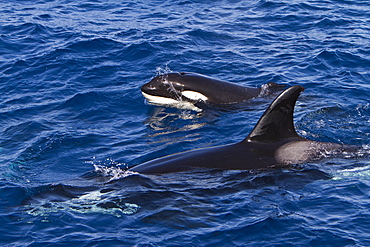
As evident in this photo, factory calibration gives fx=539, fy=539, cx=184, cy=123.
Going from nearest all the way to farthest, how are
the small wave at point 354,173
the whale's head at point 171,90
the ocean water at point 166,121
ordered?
the ocean water at point 166,121 < the small wave at point 354,173 < the whale's head at point 171,90

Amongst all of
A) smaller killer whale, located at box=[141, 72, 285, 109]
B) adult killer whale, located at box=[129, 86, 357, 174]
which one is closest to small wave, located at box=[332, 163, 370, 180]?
adult killer whale, located at box=[129, 86, 357, 174]

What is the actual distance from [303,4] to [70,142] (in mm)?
18480

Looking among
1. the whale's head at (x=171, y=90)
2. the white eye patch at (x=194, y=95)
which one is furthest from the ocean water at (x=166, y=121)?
the white eye patch at (x=194, y=95)

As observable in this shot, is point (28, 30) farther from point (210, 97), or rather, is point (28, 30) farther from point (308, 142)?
point (308, 142)

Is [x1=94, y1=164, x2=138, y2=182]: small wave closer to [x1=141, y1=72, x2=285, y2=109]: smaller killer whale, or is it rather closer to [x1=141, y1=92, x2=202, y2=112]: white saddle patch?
[x1=141, y1=92, x2=202, y2=112]: white saddle patch

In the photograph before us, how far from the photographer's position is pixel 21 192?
41.8 ft

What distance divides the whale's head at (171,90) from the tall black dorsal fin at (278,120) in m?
5.96

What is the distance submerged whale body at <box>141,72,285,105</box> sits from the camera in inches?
716

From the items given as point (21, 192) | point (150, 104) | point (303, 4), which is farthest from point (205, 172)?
point (303, 4)

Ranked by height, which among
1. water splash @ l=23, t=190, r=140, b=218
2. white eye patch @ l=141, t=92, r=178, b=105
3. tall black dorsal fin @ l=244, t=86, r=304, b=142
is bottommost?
water splash @ l=23, t=190, r=140, b=218

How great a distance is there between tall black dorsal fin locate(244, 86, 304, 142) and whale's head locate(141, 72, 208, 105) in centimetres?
596

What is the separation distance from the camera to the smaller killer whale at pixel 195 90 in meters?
18.2

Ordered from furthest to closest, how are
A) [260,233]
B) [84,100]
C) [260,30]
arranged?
[260,30] → [84,100] → [260,233]

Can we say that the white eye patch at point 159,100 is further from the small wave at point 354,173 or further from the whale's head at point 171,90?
the small wave at point 354,173
